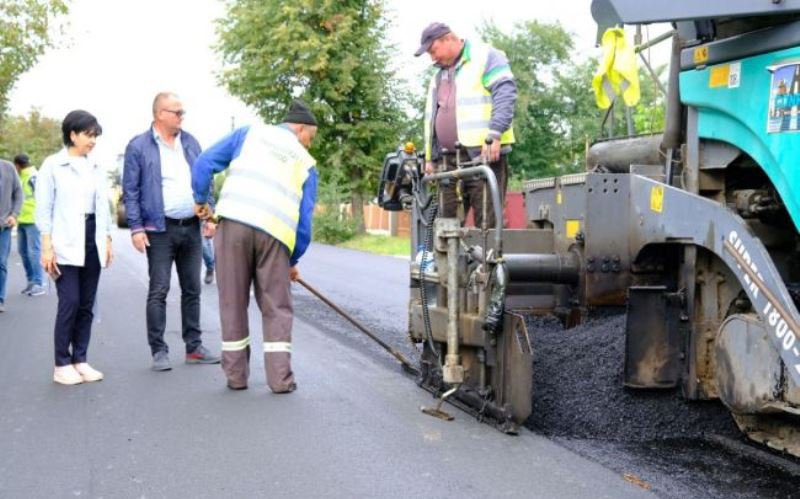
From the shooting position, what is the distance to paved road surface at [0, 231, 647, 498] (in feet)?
13.0

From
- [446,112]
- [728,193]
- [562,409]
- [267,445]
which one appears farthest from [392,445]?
[446,112]

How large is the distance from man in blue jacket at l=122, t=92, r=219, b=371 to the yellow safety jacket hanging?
2.93m

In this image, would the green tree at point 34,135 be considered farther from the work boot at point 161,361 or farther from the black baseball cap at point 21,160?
the work boot at point 161,361

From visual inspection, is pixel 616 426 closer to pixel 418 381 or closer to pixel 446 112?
pixel 418 381

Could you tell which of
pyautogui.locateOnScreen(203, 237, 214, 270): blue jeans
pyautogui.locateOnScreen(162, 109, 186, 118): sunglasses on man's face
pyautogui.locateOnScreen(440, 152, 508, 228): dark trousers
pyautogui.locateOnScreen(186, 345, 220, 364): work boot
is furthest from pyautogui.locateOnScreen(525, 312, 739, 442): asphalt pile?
pyautogui.locateOnScreen(203, 237, 214, 270): blue jeans

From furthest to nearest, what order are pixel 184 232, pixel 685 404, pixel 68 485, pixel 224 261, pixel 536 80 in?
pixel 536 80 < pixel 184 232 < pixel 224 261 < pixel 685 404 < pixel 68 485

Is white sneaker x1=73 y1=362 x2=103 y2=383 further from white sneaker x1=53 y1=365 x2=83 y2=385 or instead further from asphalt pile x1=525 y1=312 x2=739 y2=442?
asphalt pile x1=525 y1=312 x2=739 y2=442

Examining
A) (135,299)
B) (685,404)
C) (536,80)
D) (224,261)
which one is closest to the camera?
(685,404)

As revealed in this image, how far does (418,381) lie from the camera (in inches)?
234

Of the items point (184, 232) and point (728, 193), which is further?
point (184, 232)

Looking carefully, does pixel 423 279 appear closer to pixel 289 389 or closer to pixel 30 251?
pixel 289 389

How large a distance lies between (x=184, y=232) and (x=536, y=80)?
29192 millimetres

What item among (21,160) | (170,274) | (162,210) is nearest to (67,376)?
(170,274)

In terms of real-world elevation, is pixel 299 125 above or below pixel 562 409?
above
